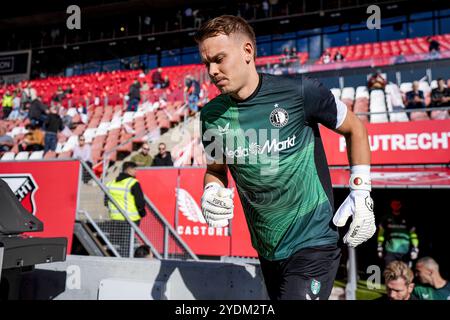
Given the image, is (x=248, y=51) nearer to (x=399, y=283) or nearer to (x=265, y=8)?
(x=399, y=283)

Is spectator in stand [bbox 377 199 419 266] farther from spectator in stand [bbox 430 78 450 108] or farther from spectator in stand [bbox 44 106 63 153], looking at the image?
spectator in stand [bbox 44 106 63 153]

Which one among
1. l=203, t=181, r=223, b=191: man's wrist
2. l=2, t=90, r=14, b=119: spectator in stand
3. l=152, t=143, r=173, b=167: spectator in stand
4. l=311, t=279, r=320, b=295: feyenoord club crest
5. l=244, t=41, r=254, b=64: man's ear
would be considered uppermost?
l=2, t=90, r=14, b=119: spectator in stand

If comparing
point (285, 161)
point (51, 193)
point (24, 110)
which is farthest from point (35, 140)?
point (285, 161)

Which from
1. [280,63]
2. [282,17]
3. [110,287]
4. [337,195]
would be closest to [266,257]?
[110,287]

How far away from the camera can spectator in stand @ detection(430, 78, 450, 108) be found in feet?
32.3

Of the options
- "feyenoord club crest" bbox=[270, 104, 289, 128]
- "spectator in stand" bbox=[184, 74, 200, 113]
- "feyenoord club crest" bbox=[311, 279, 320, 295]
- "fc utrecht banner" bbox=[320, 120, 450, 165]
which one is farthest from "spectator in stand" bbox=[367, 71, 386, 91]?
"feyenoord club crest" bbox=[311, 279, 320, 295]

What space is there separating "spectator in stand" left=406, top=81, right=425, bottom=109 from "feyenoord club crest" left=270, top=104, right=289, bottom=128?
9482 millimetres

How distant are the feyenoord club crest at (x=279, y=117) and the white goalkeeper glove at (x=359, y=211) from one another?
48cm

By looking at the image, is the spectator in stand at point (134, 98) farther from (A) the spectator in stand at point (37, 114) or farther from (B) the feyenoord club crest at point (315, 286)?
(B) the feyenoord club crest at point (315, 286)

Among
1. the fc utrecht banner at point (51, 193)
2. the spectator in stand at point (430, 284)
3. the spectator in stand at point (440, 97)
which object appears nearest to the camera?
the spectator in stand at point (430, 284)

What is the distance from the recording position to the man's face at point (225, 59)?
6.75 ft

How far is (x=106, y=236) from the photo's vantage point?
6.18 meters

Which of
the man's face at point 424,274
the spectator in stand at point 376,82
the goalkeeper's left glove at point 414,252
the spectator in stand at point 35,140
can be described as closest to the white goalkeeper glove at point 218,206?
the man's face at point 424,274
